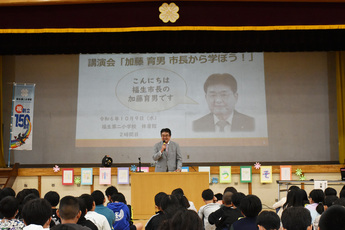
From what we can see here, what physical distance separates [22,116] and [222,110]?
383 cm

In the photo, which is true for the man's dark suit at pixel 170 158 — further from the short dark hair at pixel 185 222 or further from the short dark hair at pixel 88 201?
the short dark hair at pixel 185 222

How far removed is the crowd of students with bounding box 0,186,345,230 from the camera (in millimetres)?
2037

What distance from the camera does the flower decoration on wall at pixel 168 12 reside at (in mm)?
7195

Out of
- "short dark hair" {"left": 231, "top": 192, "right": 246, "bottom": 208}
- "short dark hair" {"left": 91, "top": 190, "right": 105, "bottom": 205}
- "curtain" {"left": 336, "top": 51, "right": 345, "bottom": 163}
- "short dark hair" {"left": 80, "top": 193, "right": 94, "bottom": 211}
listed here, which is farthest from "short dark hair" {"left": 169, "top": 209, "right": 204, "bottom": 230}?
"curtain" {"left": 336, "top": 51, "right": 345, "bottom": 163}

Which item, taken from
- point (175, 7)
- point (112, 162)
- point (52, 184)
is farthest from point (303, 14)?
point (52, 184)

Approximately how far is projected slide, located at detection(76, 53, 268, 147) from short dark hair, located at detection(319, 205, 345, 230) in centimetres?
726

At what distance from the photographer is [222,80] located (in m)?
9.37

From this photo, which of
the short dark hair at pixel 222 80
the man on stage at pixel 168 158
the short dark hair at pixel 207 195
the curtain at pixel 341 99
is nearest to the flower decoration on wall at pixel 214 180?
the man on stage at pixel 168 158

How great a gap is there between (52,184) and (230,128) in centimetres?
353

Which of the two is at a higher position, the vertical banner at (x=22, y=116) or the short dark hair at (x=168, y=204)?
the vertical banner at (x=22, y=116)

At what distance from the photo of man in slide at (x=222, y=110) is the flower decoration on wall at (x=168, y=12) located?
7.91ft

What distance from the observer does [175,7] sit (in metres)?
7.21

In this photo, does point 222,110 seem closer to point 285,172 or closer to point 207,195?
point 285,172

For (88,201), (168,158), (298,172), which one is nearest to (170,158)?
(168,158)
